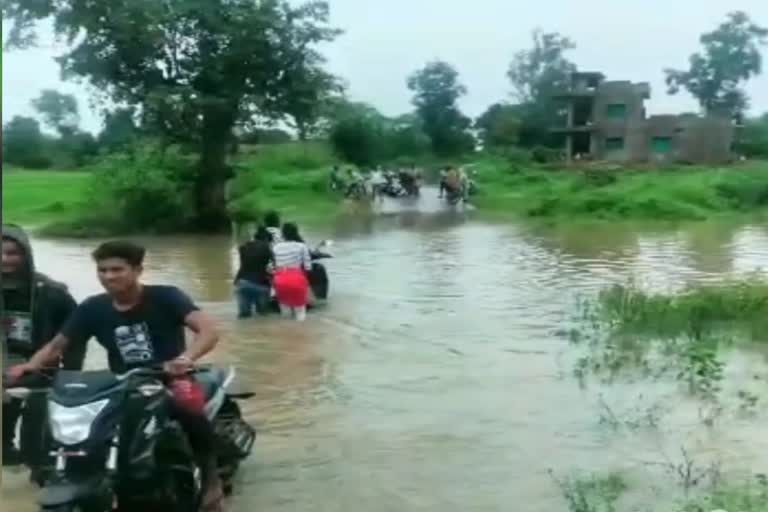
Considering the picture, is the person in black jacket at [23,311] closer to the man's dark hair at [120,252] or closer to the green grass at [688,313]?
the man's dark hair at [120,252]

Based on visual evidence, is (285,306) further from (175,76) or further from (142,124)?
(142,124)

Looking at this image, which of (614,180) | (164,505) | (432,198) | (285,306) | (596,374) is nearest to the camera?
(164,505)

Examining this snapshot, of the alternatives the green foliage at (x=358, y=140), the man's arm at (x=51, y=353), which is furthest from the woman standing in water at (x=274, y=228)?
A: the green foliage at (x=358, y=140)

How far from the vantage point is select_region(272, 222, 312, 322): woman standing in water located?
1287 centimetres

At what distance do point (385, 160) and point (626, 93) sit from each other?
16.8 feet

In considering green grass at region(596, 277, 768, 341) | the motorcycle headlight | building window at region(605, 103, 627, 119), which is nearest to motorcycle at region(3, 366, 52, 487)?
the motorcycle headlight

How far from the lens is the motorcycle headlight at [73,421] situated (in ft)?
14.9

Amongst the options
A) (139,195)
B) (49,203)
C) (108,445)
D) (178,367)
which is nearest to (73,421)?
(108,445)

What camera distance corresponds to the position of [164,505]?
5.05m

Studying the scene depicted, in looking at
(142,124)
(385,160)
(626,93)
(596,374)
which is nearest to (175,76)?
(142,124)

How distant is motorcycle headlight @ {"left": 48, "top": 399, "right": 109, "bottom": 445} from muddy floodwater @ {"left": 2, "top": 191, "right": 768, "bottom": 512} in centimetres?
171

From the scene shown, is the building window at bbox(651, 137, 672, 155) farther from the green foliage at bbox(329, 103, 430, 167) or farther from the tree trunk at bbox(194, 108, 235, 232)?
the tree trunk at bbox(194, 108, 235, 232)

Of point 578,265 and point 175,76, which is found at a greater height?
point 175,76

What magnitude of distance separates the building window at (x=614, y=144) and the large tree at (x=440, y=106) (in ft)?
27.2
